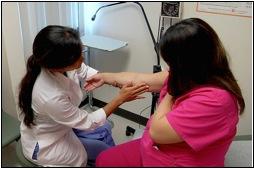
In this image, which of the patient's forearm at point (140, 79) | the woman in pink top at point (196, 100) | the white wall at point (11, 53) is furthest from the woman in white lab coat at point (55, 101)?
the white wall at point (11, 53)

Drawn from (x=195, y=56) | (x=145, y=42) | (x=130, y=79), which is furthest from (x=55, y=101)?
(x=145, y=42)

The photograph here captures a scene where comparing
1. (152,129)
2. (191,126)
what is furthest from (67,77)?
(191,126)

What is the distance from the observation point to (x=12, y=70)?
191cm

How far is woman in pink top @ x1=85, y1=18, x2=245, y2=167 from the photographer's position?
886 mm

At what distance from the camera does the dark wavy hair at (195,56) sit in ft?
2.86

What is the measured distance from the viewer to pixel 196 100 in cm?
93

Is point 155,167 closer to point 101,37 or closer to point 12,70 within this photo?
point 12,70

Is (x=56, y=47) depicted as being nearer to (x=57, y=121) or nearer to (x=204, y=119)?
(x=57, y=121)

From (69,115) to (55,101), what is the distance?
0.09 m

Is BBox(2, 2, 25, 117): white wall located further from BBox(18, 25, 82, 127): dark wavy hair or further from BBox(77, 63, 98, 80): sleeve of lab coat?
BBox(18, 25, 82, 127): dark wavy hair

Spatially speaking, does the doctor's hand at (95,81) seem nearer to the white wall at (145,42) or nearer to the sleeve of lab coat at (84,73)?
the sleeve of lab coat at (84,73)

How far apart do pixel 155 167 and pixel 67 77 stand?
1.88 feet

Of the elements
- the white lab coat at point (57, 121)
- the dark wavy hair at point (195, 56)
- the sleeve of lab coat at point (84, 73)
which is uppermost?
the dark wavy hair at point (195, 56)

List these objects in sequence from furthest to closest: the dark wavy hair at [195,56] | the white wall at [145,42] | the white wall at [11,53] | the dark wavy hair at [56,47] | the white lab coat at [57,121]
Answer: the white wall at [145,42] → the white wall at [11,53] → the white lab coat at [57,121] → the dark wavy hair at [56,47] → the dark wavy hair at [195,56]
